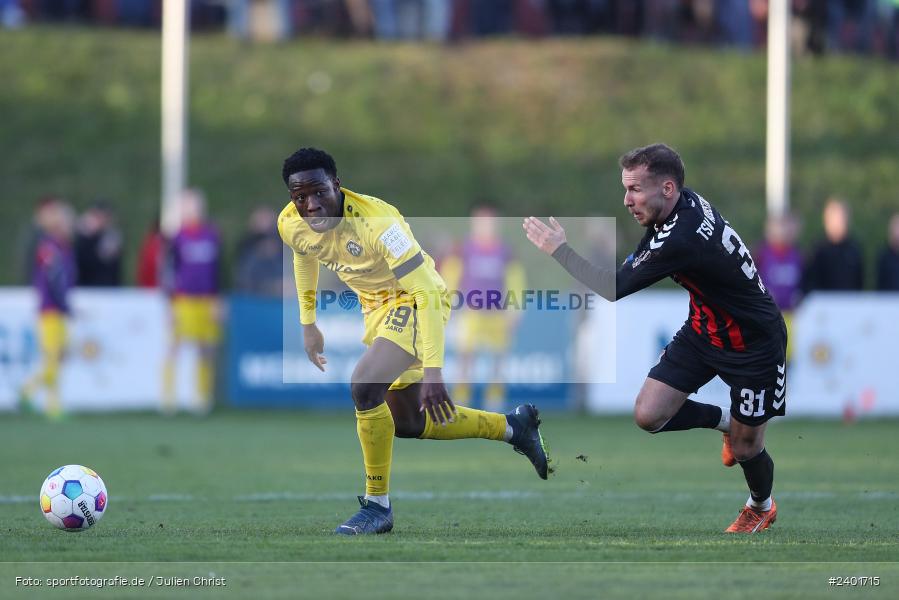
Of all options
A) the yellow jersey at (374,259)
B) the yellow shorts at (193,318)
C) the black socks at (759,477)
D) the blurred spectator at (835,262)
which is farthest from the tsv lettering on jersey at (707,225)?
the yellow shorts at (193,318)

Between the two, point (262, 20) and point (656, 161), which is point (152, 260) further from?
point (262, 20)

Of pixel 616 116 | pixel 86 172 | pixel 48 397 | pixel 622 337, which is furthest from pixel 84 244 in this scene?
pixel 616 116

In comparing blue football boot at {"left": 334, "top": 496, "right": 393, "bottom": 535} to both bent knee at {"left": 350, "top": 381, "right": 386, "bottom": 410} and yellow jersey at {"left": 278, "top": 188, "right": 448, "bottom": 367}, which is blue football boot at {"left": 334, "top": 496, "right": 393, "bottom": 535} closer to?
bent knee at {"left": 350, "top": 381, "right": 386, "bottom": 410}

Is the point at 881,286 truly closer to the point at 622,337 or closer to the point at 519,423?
the point at 622,337

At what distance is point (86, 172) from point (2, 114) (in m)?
2.81

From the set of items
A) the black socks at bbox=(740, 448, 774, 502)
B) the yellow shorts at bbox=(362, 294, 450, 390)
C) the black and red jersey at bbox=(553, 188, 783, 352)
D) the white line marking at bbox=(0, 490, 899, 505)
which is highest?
the black and red jersey at bbox=(553, 188, 783, 352)

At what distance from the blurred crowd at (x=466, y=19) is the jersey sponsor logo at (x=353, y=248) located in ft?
78.0

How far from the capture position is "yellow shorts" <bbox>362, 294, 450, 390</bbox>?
298 inches

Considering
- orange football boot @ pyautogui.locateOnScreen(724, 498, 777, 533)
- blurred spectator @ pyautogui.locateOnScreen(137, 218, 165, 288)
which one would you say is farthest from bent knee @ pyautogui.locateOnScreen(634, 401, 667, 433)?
blurred spectator @ pyautogui.locateOnScreen(137, 218, 165, 288)

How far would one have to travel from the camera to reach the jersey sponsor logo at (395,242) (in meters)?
7.32

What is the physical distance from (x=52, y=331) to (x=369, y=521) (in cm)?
1000

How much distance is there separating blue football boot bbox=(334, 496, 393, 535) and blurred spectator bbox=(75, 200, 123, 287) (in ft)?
37.9

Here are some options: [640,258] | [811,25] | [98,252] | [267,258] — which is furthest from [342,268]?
[811,25]

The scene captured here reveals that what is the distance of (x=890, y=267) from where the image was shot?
18.2 meters
